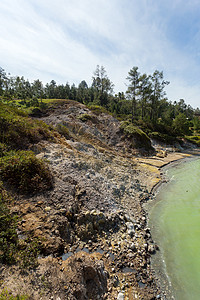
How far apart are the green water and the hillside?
28.6 inches

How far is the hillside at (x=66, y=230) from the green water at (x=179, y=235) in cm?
73

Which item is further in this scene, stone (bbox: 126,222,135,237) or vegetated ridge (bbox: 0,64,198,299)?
stone (bbox: 126,222,135,237)

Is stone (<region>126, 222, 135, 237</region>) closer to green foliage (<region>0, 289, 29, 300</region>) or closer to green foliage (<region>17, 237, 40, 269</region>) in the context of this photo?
green foliage (<region>17, 237, 40, 269</region>)

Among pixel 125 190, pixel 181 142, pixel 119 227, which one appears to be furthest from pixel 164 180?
pixel 181 142

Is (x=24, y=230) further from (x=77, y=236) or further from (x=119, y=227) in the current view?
(x=119, y=227)

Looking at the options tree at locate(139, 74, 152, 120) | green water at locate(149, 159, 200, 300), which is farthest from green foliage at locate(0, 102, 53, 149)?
tree at locate(139, 74, 152, 120)

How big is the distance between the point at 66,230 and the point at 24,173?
327 centimetres

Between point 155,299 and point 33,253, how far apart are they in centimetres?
469

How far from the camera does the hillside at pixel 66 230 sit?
4.12 m

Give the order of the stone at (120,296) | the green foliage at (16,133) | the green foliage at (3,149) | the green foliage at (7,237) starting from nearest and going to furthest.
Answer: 1. the green foliage at (7,237)
2. the stone at (120,296)
3. the green foliage at (3,149)
4. the green foliage at (16,133)

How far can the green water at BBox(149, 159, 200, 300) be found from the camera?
235 inches

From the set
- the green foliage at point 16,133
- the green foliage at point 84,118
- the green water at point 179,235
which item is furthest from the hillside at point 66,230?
the green foliage at point 84,118

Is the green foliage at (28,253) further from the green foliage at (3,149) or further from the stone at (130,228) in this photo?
the green foliage at (3,149)

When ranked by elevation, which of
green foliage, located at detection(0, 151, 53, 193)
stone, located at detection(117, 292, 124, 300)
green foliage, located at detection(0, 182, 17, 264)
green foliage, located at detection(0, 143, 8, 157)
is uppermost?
green foliage, located at detection(0, 143, 8, 157)
